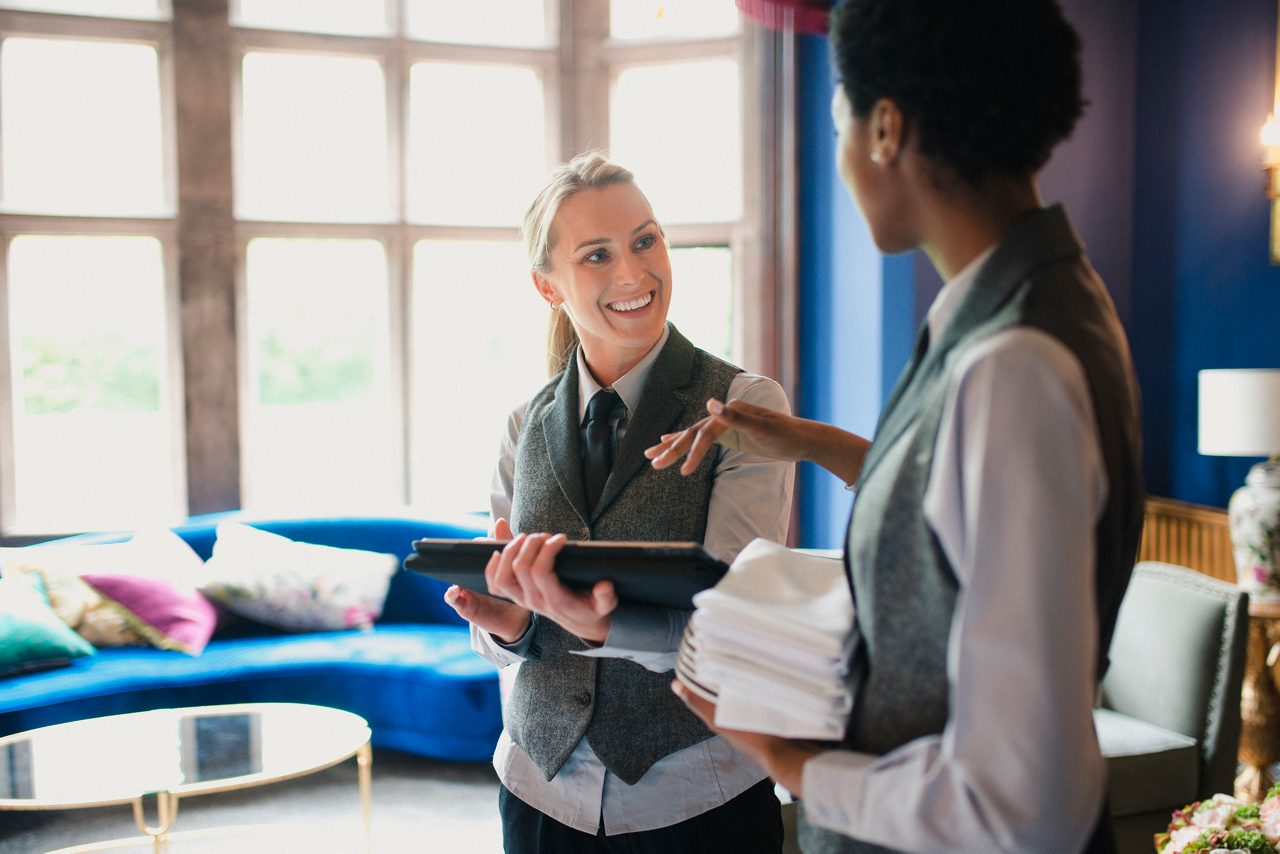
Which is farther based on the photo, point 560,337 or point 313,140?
point 313,140

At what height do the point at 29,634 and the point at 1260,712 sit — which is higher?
the point at 29,634

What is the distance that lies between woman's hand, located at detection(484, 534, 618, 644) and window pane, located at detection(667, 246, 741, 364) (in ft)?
12.2

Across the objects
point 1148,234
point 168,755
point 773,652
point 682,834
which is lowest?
point 168,755

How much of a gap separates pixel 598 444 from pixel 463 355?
3.55 m

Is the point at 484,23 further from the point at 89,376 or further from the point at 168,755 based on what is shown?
the point at 168,755

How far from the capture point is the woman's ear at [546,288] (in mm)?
1702

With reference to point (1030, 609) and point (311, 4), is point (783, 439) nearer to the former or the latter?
point (1030, 609)

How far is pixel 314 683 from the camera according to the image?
3729mm

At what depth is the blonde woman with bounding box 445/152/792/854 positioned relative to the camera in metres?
1.36

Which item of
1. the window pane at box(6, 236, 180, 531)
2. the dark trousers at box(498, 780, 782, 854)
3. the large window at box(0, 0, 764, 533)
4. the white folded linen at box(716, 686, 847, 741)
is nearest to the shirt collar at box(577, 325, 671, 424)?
the dark trousers at box(498, 780, 782, 854)

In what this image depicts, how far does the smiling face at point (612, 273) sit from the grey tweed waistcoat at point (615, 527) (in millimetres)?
72

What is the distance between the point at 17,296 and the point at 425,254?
169 cm

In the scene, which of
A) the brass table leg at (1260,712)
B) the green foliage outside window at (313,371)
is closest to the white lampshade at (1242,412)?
the brass table leg at (1260,712)

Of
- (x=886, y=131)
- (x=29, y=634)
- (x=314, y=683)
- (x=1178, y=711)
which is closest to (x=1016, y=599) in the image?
(x=886, y=131)
